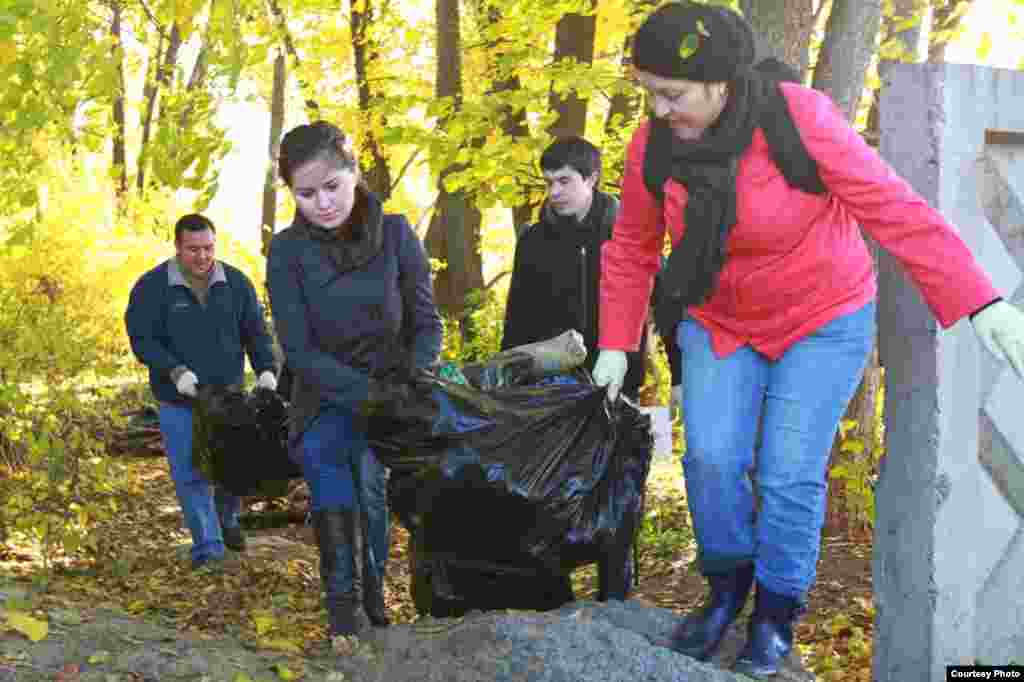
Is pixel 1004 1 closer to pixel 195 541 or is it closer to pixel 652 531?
pixel 652 531

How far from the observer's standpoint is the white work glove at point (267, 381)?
18.5ft

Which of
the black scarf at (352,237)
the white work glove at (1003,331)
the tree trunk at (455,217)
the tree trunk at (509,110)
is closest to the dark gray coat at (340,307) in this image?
the black scarf at (352,237)

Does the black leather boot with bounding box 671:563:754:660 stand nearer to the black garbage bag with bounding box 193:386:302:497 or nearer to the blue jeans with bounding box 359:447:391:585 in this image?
the blue jeans with bounding box 359:447:391:585

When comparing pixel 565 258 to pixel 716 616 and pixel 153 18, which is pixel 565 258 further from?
pixel 716 616

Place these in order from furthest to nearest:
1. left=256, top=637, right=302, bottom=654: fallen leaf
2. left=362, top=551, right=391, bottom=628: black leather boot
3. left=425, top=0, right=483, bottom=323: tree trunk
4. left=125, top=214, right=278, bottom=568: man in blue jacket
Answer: left=425, top=0, right=483, bottom=323: tree trunk < left=125, top=214, right=278, bottom=568: man in blue jacket < left=362, top=551, right=391, bottom=628: black leather boot < left=256, top=637, right=302, bottom=654: fallen leaf

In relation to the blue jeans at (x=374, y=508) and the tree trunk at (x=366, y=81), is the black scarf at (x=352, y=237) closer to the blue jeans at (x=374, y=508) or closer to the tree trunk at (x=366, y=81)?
the blue jeans at (x=374, y=508)

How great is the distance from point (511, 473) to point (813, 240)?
109cm

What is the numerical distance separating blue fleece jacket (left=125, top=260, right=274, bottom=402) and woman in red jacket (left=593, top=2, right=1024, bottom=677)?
310 cm

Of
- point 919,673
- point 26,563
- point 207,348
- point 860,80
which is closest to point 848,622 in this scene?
point 919,673

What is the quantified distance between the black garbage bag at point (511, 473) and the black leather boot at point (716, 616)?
475 mm

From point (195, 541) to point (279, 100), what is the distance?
1134 centimetres

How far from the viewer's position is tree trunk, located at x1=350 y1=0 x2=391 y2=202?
11180 millimetres

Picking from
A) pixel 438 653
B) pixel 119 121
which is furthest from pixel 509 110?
pixel 119 121

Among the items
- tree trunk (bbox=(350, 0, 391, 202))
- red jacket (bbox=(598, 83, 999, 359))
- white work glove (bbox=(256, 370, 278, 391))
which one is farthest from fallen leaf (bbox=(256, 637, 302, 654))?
tree trunk (bbox=(350, 0, 391, 202))
